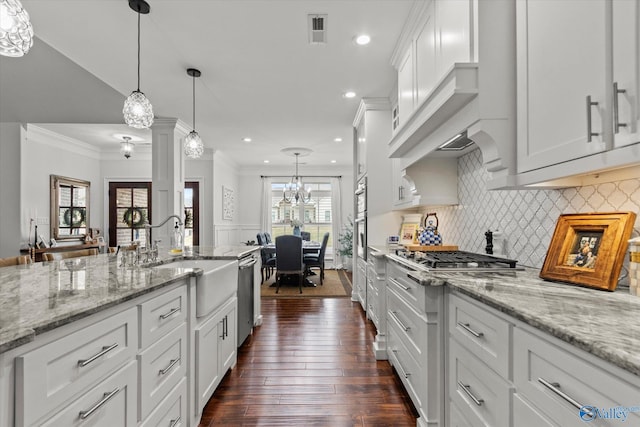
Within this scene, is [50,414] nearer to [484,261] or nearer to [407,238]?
[484,261]

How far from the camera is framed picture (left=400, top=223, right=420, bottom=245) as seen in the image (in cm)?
341

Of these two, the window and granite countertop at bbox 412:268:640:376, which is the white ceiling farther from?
the window

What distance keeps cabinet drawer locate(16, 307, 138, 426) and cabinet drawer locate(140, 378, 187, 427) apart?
36 centimetres

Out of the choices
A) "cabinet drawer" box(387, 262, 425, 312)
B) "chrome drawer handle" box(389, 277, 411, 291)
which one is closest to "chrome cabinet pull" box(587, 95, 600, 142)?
"cabinet drawer" box(387, 262, 425, 312)

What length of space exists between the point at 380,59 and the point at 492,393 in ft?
8.83

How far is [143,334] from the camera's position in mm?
1255

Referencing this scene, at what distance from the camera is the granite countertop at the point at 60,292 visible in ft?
2.59

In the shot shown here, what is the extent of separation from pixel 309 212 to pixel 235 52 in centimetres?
600

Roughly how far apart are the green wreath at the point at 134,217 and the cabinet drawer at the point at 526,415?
7.34m

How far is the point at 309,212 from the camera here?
8.58 metres

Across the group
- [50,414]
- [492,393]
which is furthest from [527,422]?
[50,414]

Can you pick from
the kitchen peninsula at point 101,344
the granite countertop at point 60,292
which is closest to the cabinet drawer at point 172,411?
the kitchen peninsula at point 101,344

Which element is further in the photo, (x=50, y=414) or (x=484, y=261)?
(x=484, y=261)

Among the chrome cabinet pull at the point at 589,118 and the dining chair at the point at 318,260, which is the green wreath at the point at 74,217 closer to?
the dining chair at the point at 318,260
